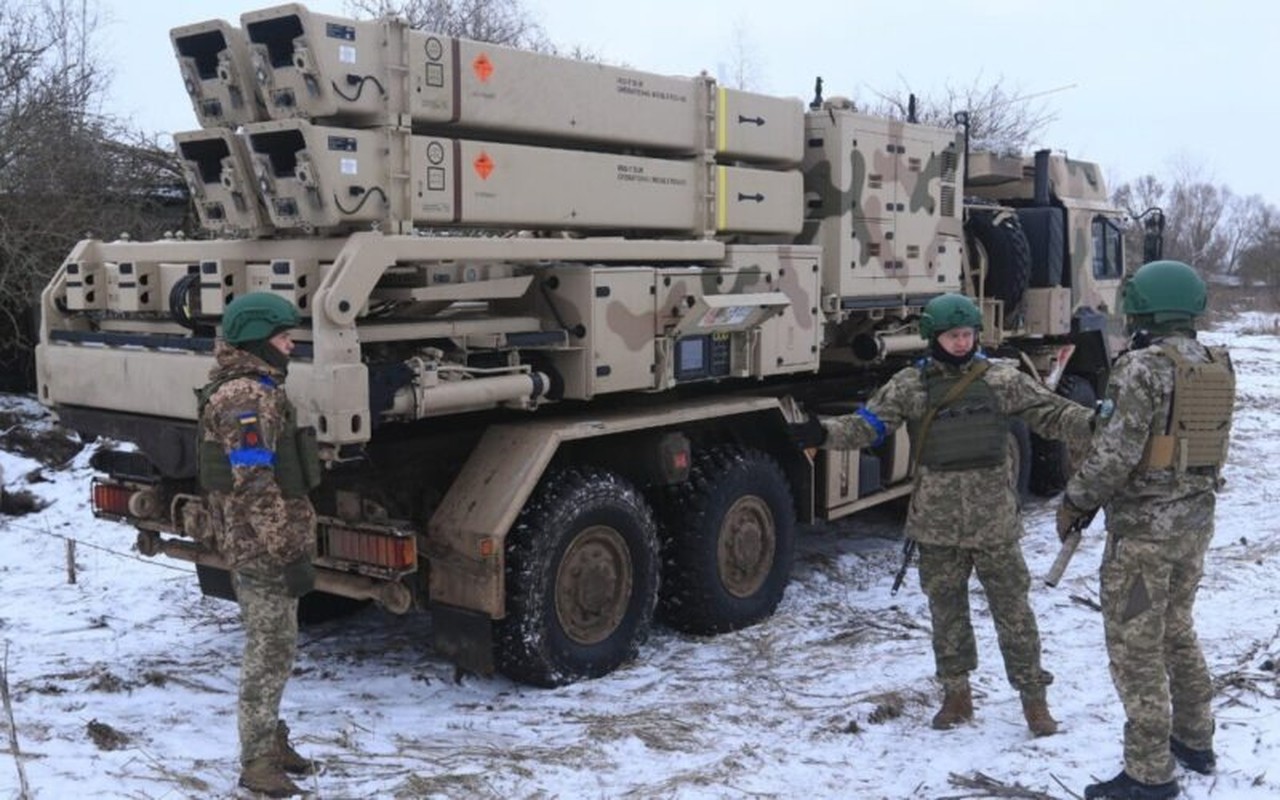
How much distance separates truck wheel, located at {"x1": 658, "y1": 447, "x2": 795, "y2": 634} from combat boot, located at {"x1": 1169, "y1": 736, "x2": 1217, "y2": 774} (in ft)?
8.30

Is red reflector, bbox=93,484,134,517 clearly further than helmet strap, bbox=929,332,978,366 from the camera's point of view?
Yes

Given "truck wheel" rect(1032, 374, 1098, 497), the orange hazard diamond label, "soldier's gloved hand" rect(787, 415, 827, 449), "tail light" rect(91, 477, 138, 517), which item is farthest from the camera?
"truck wheel" rect(1032, 374, 1098, 497)

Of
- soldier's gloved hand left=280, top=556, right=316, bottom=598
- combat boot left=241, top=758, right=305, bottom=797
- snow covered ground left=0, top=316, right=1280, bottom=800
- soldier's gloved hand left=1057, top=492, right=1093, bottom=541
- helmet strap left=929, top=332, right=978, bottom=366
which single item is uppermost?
helmet strap left=929, top=332, right=978, bottom=366

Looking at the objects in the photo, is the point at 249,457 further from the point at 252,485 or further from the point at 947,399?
the point at 947,399

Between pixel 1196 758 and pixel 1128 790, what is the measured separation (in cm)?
40

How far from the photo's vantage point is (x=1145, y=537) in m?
4.20

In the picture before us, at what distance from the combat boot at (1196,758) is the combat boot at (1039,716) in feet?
1.62

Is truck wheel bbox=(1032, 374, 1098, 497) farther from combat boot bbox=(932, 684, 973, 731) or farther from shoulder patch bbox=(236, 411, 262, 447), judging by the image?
shoulder patch bbox=(236, 411, 262, 447)

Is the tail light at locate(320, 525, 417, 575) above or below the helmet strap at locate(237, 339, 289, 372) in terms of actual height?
below

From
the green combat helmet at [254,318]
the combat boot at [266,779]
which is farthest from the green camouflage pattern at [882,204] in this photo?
the combat boot at [266,779]

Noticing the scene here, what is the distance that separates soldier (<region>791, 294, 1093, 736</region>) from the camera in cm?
483

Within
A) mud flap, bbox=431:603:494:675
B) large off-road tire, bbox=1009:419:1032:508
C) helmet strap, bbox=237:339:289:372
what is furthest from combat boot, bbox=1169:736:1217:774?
large off-road tire, bbox=1009:419:1032:508

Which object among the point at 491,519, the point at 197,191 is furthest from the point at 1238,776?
the point at 197,191

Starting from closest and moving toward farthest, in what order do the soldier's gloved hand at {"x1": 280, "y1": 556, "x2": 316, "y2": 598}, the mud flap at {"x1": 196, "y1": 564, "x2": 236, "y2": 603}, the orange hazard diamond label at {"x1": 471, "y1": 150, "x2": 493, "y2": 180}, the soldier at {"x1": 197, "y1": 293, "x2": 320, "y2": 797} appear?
the soldier at {"x1": 197, "y1": 293, "x2": 320, "y2": 797} → the soldier's gloved hand at {"x1": 280, "y1": 556, "x2": 316, "y2": 598} → the orange hazard diamond label at {"x1": 471, "y1": 150, "x2": 493, "y2": 180} → the mud flap at {"x1": 196, "y1": 564, "x2": 236, "y2": 603}
